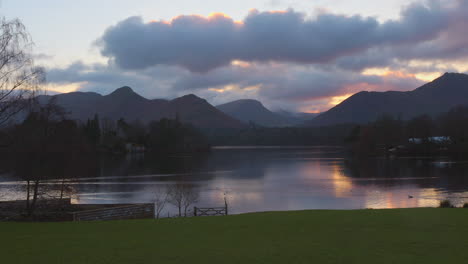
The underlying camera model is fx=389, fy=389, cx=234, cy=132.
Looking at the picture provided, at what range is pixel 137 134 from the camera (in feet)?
511

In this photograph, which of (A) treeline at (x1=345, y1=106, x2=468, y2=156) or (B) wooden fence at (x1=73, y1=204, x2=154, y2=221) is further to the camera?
(A) treeline at (x1=345, y1=106, x2=468, y2=156)

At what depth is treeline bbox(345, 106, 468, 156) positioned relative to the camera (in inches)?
4567

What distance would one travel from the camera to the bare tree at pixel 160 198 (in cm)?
3287

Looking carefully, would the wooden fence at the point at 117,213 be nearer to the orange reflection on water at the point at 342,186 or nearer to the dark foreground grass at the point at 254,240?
the dark foreground grass at the point at 254,240

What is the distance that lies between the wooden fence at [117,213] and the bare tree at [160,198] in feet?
12.6

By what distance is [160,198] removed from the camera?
38.8 m

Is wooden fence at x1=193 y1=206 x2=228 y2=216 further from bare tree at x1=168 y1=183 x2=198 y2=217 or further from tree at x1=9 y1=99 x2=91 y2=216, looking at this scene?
tree at x1=9 y1=99 x2=91 y2=216

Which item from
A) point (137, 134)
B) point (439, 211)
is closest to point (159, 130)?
point (137, 134)

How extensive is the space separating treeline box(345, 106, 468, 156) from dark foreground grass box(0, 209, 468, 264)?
4333 inches

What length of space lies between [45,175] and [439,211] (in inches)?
904

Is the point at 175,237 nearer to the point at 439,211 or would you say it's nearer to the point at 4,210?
the point at 439,211

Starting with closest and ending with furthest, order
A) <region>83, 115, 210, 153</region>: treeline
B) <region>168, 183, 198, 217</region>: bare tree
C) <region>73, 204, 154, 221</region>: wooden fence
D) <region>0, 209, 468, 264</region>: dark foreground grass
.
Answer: <region>0, 209, 468, 264</region>: dark foreground grass
<region>73, 204, 154, 221</region>: wooden fence
<region>168, 183, 198, 217</region>: bare tree
<region>83, 115, 210, 153</region>: treeline

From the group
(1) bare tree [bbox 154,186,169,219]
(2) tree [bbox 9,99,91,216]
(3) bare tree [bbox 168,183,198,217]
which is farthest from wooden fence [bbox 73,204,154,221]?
(3) bare tree [bbox 168,183,198,217]

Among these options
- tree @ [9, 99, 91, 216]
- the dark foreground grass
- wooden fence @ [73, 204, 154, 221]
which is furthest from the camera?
tree @ [9, 99, 91, 216]
